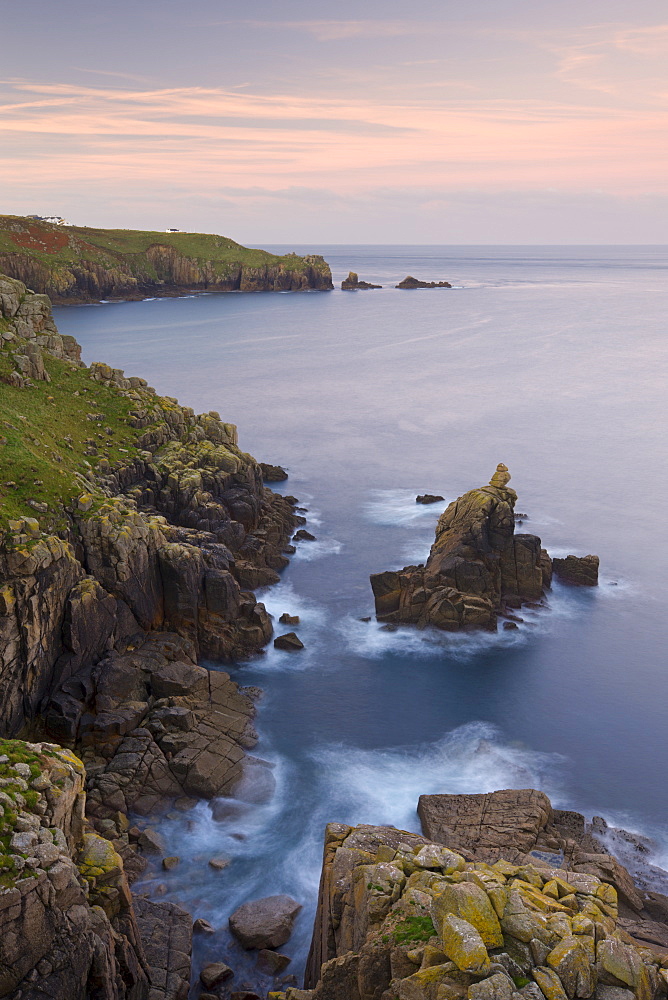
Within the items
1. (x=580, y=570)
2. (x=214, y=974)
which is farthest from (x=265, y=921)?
(x=580, y=570)

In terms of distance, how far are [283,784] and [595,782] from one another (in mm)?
16750

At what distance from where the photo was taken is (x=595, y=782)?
41812 mm

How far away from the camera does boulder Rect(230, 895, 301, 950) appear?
30375mm

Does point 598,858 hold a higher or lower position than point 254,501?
lower

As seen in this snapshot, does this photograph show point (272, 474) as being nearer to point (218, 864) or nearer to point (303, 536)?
point (303, 536)

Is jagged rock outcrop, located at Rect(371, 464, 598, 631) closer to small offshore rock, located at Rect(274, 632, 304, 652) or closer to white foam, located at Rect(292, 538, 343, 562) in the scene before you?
small offshore rock, located at Rect(274, 632, 304, 652)

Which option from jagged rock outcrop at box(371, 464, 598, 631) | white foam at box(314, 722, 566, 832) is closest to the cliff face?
white foam at box(314, 722, 566, 832)

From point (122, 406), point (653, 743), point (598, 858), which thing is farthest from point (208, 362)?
point (598, 858)

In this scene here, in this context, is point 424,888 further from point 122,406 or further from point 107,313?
point 107,313

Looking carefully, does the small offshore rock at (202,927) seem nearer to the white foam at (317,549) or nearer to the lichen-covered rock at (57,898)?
the lichen-covered rock at (57,898)

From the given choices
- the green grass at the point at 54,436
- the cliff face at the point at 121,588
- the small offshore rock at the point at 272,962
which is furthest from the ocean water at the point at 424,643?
the green grass at the point at 54,436

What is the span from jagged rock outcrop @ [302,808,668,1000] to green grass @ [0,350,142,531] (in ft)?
85.9

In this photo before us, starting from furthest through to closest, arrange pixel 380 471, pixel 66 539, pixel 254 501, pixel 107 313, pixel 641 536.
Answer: pixel 107 313 → pixel 380 471 → pixel 641 536 → pixel 254 501 → pixel 66 539

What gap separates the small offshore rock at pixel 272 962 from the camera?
2928cm
